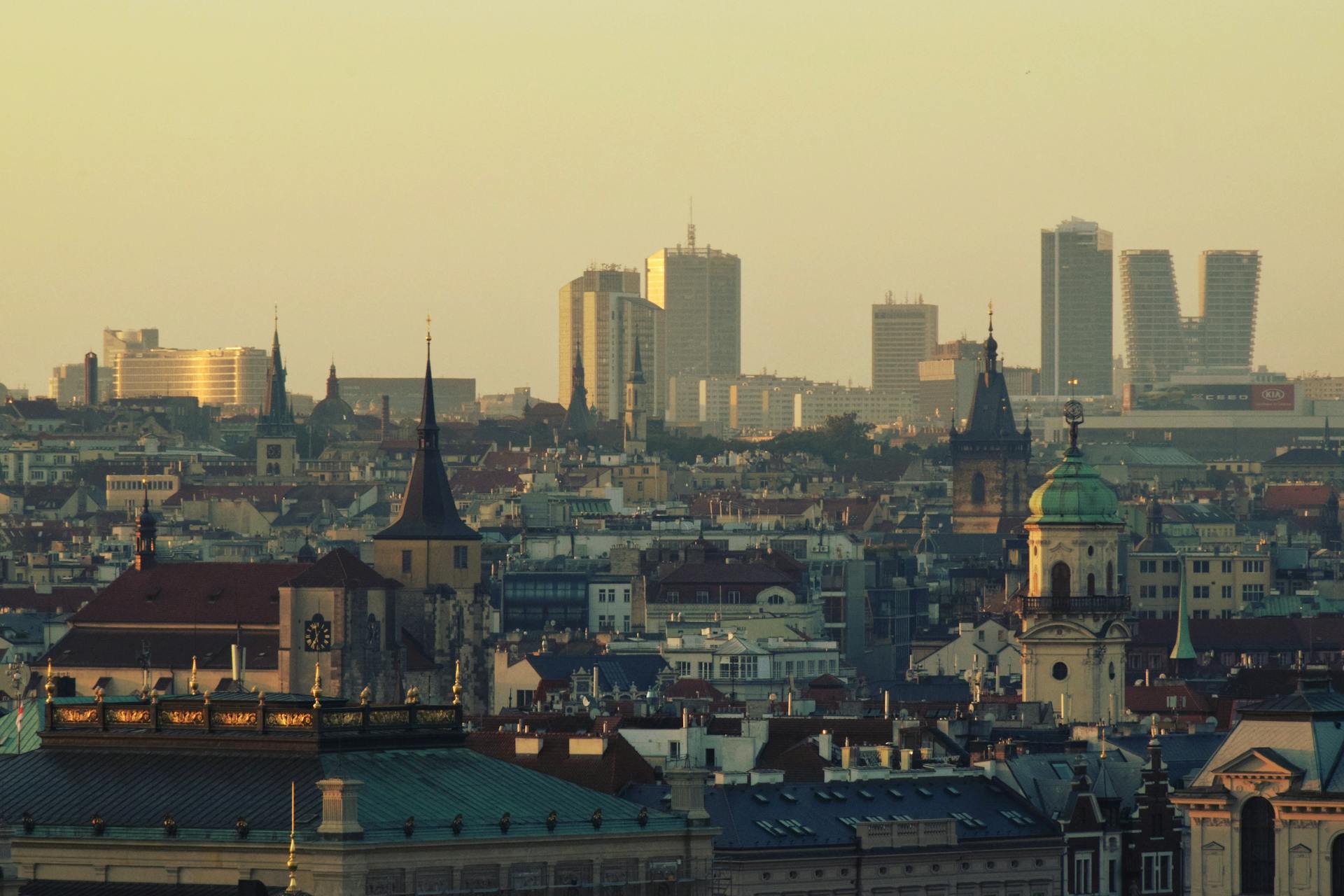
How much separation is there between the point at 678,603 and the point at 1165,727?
7588 cm

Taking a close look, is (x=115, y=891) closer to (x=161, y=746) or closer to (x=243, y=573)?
(x=161, y=746)

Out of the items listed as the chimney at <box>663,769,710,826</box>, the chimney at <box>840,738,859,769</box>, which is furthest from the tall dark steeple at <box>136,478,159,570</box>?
the chimney at <box>663,769,710,826</box>

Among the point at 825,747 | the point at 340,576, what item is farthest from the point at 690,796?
the point at 340,576

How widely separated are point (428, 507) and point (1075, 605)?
49.1 m

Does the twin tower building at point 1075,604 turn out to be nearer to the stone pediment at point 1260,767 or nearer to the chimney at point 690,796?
the stone pediment at point 1260,767

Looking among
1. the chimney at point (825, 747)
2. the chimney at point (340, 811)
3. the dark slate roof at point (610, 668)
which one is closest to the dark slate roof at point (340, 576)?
the dark slate roof at point (610, 668)

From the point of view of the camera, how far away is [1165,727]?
115438 millimetres

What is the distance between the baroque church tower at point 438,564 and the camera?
527 feet

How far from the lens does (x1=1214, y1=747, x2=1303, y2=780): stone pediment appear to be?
208 ft

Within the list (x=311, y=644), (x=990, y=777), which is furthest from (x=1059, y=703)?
(x=311, y=644)

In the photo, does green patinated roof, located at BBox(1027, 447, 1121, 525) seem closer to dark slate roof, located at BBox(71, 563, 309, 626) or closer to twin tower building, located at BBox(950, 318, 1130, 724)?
twin tower building, located at BBox(950, 318, 1130, 724)

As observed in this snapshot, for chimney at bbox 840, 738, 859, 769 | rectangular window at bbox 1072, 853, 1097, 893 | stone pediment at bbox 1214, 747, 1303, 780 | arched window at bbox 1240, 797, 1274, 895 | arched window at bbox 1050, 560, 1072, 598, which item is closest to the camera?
stone pediment at bbox 1214, 747, 1303, 780

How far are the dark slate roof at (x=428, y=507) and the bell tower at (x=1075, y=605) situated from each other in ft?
140

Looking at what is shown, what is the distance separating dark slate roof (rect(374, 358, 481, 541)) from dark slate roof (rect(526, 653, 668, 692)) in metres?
5.14
